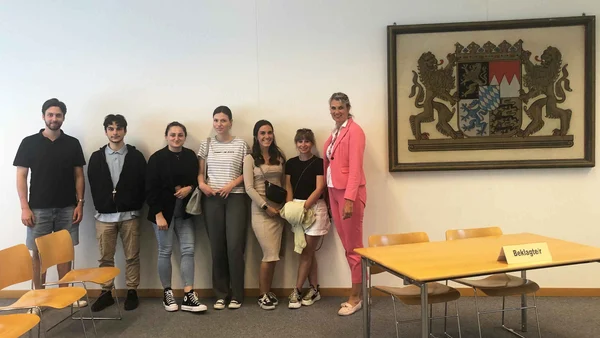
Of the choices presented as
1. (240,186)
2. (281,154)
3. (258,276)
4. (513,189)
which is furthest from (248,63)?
(513,189)

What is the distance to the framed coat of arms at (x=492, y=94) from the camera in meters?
3.75

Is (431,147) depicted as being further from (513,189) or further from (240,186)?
(240,186)

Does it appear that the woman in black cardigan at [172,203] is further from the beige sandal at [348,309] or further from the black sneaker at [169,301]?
the beige sandal at [348,309]

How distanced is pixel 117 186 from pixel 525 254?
10.7ft

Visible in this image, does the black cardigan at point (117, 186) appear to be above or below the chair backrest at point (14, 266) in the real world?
above

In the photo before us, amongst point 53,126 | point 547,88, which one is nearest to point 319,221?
point 547,88

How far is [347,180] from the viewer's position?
344 cm

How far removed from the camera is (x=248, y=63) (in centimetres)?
399

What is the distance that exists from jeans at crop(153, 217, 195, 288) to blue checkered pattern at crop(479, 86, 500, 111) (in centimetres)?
290

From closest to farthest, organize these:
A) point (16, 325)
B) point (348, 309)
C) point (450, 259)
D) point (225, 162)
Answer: point (16, 325) < point (450, 259) < point (348, 309) < point (225, 162)

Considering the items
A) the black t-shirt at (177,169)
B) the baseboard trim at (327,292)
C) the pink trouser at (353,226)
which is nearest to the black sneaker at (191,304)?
the baseboard trim at (327,292)

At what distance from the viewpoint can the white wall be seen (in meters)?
3.87

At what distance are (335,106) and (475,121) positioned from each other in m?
1.36

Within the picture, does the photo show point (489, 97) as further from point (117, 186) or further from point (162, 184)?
point (117, 186)
